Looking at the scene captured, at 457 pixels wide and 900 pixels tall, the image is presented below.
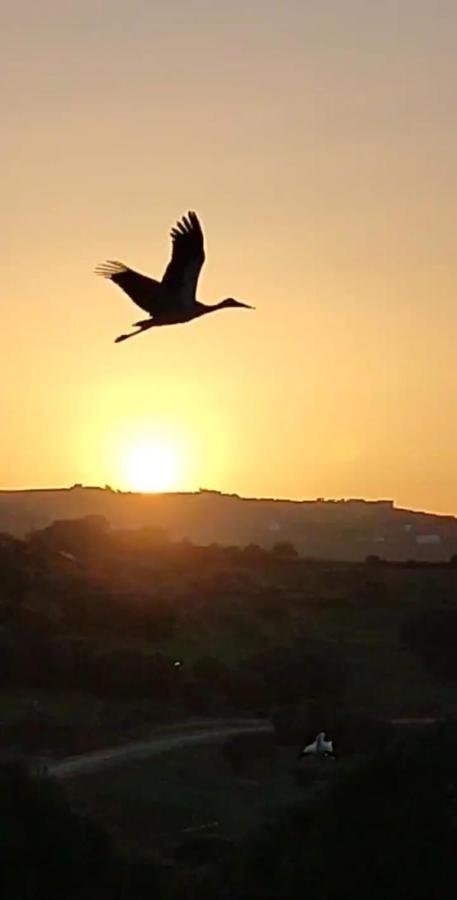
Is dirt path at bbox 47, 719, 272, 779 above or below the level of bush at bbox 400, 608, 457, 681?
below

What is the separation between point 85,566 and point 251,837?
46895mm

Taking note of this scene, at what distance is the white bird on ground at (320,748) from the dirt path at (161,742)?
2.56 m

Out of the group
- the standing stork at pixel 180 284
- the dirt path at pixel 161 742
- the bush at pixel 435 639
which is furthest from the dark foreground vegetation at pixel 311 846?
the bush at pixel 435 639

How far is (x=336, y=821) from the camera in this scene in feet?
68.0

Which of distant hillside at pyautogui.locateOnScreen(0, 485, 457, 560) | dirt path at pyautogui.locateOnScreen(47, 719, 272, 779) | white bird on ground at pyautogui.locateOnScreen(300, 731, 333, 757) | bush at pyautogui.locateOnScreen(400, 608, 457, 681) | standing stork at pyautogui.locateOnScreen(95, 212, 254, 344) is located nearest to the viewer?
standing stork at pyautogui.locateOnScreen(95, 212, 254, 344)

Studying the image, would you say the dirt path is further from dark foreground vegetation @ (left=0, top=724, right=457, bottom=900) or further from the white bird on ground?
dark foreground vegetation @ (left=0, top=724, right=457, bottom=900)

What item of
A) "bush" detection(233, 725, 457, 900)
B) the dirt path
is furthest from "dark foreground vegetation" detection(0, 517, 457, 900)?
the dirt path

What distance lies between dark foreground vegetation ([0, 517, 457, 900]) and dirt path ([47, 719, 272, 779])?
56 centimetres

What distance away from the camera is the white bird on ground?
37.4 m

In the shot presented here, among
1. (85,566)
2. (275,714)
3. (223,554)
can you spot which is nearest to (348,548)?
(223,554)

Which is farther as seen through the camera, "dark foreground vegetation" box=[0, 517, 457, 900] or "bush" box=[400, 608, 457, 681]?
"bush" box=[400, 608, 457, 681]

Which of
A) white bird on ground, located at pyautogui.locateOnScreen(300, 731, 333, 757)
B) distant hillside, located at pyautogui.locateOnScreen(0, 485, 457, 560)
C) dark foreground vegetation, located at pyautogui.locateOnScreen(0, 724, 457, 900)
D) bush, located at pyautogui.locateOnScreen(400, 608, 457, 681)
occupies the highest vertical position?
distant hillside, located at pyautogui.locateOnScreen(0, 485, 457, 560)

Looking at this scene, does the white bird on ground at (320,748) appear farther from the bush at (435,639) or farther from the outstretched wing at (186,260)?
the outstretched wing at (186,260)

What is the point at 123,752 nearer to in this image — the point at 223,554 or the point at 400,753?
the point at 400,753
